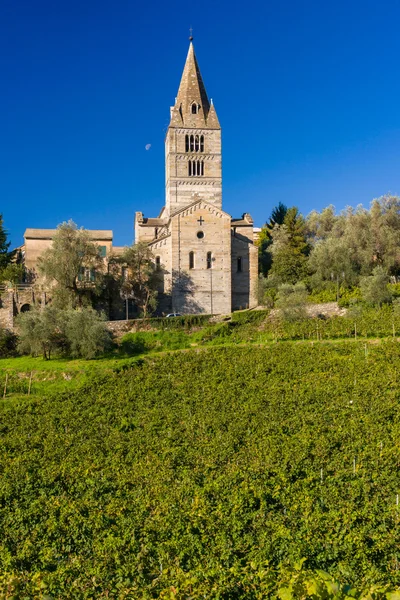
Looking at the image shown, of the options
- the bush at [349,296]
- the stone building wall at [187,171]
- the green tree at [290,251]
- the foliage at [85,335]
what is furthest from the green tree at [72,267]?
the bush at [349,296]

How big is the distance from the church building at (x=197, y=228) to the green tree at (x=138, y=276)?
2.96m

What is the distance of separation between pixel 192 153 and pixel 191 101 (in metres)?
4.56

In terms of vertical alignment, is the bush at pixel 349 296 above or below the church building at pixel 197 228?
below

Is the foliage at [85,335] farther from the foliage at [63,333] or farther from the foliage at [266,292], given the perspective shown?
the foliage at [266,292]

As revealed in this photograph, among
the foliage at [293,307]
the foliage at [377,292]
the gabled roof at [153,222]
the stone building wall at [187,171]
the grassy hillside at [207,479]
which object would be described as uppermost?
the stone building wall at [187,171]

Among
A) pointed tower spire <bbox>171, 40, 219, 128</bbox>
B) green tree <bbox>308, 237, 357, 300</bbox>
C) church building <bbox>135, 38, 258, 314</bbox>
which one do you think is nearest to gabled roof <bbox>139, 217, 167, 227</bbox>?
church building <bbox>135, 38, 258, 314</bbox>

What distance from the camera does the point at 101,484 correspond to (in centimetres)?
1775

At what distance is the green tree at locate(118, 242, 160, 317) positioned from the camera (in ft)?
142

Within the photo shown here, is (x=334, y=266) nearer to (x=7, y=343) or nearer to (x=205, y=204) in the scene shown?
(x=205, y=204)

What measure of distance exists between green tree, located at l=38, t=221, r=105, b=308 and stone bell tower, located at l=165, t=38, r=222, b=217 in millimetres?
12298

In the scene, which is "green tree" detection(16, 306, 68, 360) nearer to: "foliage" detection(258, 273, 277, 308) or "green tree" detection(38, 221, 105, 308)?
"green tree" detection(38, 221, 105, 308)

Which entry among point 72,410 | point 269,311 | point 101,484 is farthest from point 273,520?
point 269,311

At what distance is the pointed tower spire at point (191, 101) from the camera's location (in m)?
52.6

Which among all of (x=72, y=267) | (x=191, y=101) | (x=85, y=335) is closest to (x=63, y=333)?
(x=85, y=335)
